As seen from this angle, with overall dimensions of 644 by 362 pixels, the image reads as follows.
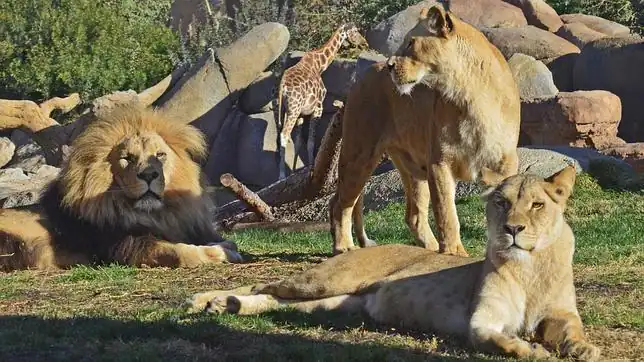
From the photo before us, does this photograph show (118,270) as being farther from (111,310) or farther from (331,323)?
(331,323)

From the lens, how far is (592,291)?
5727mm

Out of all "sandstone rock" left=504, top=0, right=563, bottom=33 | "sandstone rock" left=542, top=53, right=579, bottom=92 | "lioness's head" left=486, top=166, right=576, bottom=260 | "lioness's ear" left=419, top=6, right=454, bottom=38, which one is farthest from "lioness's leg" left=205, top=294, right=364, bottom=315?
"sandstone rock" left=504, top=0, right=563, bottom=33

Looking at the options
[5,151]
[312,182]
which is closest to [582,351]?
[312,182]

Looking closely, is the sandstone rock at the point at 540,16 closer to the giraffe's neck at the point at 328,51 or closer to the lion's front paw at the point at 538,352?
the giraffe's neck at the point at 328,51

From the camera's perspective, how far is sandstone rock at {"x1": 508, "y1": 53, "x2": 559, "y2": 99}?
16078 mm

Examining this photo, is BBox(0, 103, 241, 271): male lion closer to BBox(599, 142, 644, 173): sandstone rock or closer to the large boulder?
BBox(599, 142, 644, 173): sandstone rock

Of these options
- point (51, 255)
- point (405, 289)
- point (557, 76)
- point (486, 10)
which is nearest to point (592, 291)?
point (405, 289)

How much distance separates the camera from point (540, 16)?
1945 centimetres

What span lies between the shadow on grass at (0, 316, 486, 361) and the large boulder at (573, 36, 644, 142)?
13.0 meters

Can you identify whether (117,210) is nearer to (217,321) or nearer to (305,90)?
(217,321)

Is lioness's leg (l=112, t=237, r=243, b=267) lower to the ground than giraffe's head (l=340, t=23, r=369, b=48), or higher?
lower

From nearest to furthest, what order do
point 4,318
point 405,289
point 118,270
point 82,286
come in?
point 405,289
point 4,318
point 82,286
point 118,270

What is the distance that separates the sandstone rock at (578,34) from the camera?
18.7 meters

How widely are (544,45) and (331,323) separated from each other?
45.3ft
